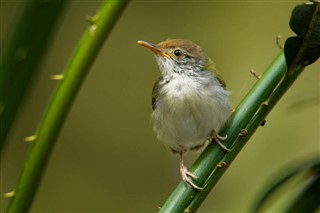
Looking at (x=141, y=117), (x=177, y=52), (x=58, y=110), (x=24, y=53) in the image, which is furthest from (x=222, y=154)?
(x=141, y=117)

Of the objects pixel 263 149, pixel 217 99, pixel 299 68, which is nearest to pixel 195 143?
pixel 217 99

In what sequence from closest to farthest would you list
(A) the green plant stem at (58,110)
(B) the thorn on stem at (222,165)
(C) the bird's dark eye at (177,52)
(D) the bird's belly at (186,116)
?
(A) the green plant stem at (58,110) < (B) the thorn on stem at (222,165) < (D) the bird's belly at (186,116) < (C) the bird's dark eye at (177,52)

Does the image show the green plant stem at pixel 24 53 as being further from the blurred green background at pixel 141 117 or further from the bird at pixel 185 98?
the blurred green background at pixel 141 117

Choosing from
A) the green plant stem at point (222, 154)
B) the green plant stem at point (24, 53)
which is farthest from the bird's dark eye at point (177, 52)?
the green plant stem at point (24, 53)

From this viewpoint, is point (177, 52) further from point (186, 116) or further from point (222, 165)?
point (222, 165)

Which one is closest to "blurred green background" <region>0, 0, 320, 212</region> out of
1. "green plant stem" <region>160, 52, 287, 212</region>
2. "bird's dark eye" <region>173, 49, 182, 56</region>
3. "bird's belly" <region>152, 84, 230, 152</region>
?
"bird's dark eye" <region>173, 49, 182, 56</region>

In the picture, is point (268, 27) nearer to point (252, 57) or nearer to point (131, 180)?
point (252, 57)

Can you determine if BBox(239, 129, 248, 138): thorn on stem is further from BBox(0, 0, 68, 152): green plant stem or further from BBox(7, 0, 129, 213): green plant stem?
BBox(0, 0, 68, 152): green plant stem
